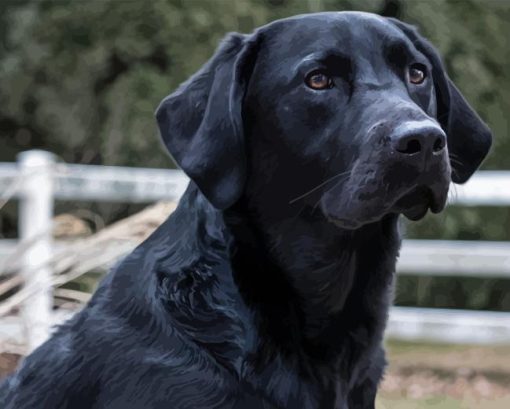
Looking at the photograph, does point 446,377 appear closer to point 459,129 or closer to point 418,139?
point 459,129

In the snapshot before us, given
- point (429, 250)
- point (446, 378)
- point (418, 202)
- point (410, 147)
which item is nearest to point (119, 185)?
point (429, 250)

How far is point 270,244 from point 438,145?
53cm

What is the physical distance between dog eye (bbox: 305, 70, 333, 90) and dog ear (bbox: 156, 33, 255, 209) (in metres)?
0.18

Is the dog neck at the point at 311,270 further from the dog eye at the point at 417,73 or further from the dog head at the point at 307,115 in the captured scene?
the dog eye at the point at 417,73

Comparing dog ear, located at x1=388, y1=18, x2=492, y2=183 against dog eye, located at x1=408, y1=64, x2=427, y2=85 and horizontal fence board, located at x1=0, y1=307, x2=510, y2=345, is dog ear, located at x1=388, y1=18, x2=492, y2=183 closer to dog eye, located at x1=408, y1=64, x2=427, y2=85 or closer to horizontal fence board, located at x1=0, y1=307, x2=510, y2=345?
dog eye, located at x1=408, y1=64, x2=427, y2=85

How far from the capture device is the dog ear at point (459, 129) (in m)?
2.94

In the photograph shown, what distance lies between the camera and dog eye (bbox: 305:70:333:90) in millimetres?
2689

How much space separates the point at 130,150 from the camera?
10.0 m

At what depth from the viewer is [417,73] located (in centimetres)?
282

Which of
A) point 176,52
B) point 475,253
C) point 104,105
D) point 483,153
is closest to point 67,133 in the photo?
point 104,105

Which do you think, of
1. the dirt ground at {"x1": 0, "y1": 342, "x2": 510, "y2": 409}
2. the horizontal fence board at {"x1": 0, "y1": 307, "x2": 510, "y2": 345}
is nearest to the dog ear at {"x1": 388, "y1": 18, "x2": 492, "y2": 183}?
the dirt ground at {"x1": 0, "y1": 342, "x2": 510, "y2": 409}

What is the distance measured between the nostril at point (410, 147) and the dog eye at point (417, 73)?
15.3 inches

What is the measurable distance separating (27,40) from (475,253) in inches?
179

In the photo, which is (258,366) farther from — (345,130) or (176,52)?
(176,52)
